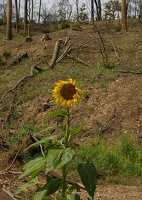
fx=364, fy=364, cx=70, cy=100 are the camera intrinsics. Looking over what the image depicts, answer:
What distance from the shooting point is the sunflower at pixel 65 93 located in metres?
2.49

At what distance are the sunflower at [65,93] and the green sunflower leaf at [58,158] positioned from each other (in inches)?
13.1

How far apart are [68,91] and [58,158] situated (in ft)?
1.65

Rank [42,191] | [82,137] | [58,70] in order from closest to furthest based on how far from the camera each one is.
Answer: [42,191] → [82,137] → [58,70]

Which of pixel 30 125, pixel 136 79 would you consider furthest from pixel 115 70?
pixel 30 125

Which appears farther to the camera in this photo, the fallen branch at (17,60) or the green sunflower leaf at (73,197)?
the fallen branch at (17,60)

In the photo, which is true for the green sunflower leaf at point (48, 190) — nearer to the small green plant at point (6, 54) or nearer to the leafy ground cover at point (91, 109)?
the leafy ground cover at point (91, 109)

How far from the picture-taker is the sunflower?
249cm

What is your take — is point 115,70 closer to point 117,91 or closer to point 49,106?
point 117,91

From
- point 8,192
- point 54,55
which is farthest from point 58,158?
point 54,55

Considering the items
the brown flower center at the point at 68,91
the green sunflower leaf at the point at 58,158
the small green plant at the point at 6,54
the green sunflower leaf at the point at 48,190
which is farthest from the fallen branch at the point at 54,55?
the green sunflower leaf at the point at 58,158

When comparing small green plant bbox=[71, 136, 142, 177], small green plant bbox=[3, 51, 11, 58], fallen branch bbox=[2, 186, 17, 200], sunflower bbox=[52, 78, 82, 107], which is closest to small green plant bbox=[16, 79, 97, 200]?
sunflower bbox=[52, 78, 82, 107]

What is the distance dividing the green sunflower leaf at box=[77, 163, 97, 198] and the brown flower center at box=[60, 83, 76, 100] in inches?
19.0

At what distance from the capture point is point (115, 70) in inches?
432

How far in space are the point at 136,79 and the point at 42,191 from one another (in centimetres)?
771
